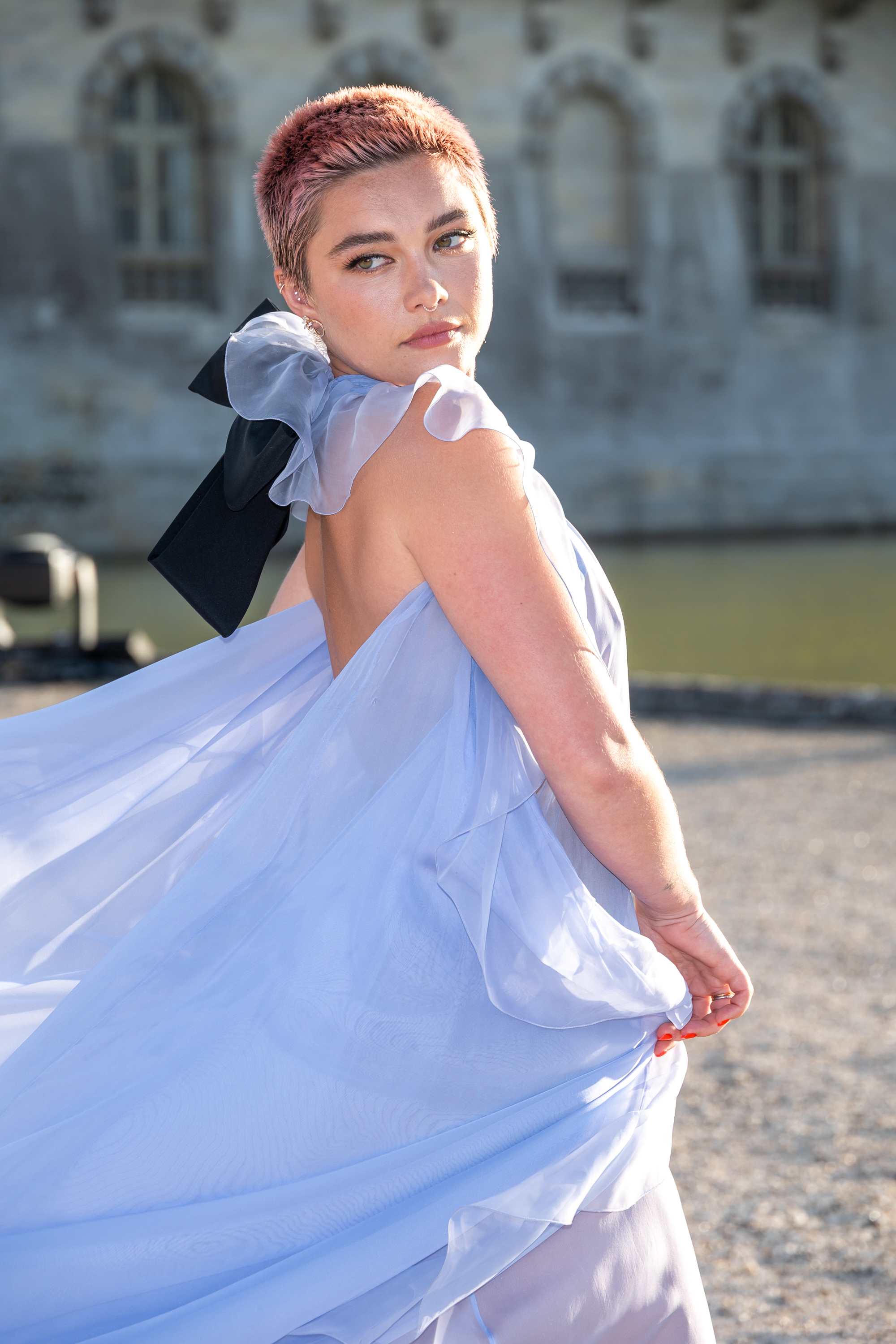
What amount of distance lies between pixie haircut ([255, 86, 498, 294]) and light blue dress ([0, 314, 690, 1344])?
18 centimetres

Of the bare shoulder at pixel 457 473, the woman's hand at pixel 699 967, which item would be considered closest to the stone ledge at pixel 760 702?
the woman's hand at pixel 699 967

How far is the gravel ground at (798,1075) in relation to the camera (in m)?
2.40

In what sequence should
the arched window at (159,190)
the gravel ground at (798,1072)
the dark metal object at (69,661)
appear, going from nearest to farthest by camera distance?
1. the gravel ground at (798,1072)
2. the dark metal object at (69,661)
3. the arched window at (159,190)

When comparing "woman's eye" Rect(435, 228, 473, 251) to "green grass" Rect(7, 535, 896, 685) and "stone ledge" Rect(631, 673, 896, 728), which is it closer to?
"stone ledge" Rect(631, 673, 896, 728)

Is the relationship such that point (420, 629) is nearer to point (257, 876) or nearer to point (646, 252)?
point (257, 876)

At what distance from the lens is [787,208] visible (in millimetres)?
19062

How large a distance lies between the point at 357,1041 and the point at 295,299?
2.55 ft

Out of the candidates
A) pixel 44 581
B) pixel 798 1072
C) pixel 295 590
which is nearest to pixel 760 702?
pixel 798 1072

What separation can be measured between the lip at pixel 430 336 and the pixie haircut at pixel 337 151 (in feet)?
0.41

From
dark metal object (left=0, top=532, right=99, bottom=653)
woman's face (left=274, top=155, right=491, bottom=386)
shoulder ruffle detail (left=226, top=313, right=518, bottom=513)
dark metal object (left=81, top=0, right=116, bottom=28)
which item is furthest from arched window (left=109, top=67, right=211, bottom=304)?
woman's face (left=274, top=155, right=491, bottom=386)

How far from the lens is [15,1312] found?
126 cm

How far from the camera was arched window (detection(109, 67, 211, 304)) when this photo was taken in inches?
636

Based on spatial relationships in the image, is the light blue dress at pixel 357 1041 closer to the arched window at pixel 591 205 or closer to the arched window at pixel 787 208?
the arched window at pixel 591 205

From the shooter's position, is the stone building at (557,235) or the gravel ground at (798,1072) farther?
the stone building at (557,235)
